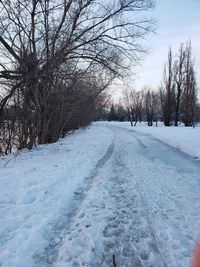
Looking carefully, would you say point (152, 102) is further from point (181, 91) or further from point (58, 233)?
point (58, 233)

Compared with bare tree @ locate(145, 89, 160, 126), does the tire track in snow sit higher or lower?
lower

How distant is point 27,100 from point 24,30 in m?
3.14

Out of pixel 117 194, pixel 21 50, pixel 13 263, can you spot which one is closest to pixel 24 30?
pixel 21 50

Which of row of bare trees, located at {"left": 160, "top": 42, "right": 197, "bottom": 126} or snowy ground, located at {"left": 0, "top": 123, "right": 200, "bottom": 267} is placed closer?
snowy ground, located at {"left": 0, "top": 123, "right": 200, "bottom": 267}

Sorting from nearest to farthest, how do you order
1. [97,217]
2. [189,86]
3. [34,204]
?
[97,217] → [34,204] → [189,86]

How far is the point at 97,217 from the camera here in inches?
184

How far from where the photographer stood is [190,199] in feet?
18.5

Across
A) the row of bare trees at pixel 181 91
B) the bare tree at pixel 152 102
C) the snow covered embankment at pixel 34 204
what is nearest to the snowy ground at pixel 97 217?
the snow covered embankment at pixel 34 204

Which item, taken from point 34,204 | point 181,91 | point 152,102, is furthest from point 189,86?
point 34,204

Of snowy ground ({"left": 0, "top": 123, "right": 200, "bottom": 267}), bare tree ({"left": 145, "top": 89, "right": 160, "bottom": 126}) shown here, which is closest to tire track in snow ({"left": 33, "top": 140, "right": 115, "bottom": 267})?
snowy ground ({"left": 0, "top": 123, "right": 200, "bottom": 267})

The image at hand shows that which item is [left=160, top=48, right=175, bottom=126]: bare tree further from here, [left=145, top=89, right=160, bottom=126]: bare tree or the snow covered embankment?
the snow covered embankment

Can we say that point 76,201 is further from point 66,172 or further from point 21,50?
point 21,50

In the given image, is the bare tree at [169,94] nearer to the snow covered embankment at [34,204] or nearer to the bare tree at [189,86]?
the bare tree at [189,86]

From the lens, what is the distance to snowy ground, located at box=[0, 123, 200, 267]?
350 cm
